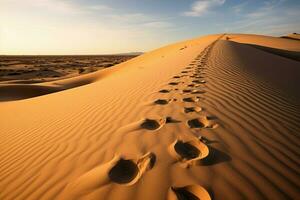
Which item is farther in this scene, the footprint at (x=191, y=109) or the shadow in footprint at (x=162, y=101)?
the shadow in footprint at (x=162, y=101)

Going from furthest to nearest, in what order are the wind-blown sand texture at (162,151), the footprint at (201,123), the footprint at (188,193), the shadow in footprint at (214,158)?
1. the footprint at (201,123)
2. the shadow in footprint at (214,158)
3. the wind-blown sand texture at (162,151)
4. the footprint at (188,193)

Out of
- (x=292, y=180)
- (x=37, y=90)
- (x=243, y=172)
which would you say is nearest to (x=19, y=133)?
(x=243, y=172)

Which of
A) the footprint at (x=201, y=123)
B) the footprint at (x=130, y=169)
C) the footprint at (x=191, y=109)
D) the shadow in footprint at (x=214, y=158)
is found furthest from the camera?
the footprint at (x=191, y=109)

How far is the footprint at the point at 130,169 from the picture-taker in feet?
6.55

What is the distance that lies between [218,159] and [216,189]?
0.42 m

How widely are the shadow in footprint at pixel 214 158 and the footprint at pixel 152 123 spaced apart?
36.4 inches

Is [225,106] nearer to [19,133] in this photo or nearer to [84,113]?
[84,113]

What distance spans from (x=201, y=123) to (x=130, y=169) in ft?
4.38

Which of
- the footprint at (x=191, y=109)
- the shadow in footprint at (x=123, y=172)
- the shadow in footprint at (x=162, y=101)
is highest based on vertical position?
the shadow in footprint at (x=123, y=172)

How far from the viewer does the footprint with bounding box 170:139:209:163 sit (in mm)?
2196

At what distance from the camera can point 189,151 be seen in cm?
238

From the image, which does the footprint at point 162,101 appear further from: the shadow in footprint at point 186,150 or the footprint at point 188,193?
the footprint at point 188,193

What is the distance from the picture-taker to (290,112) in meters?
3.59

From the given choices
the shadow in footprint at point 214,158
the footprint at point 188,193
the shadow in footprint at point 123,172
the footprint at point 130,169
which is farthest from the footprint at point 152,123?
the footprint at point 188,193
